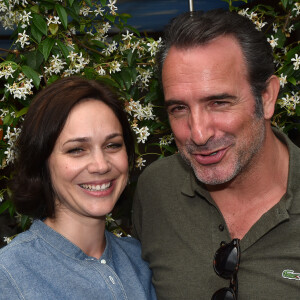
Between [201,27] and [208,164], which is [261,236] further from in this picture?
[201,27]


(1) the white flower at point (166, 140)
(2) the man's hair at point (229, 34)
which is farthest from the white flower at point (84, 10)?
(1) the white flower at point (166, 140)

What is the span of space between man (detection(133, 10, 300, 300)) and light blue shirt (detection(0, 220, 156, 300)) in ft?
0.40

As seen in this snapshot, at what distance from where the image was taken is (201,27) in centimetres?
191

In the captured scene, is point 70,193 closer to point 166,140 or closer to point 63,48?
point 63,48

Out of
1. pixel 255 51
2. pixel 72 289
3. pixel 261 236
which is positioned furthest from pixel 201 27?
pixel 72 289

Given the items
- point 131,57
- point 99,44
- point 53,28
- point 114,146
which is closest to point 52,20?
point 53,28

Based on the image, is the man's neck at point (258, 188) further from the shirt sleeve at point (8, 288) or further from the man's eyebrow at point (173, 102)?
the shirt sleeve at point (8, 288)

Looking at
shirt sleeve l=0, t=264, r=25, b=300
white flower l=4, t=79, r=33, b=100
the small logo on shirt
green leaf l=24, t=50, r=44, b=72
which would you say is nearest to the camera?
shirt sleeve l=0, t=264, r=25, b=300

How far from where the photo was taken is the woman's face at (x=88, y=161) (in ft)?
5.76

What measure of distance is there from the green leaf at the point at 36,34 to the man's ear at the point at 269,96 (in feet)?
3.22

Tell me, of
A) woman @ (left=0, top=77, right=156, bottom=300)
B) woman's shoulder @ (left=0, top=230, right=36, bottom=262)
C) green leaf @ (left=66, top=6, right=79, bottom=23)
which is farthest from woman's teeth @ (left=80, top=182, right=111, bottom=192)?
green leaf @ (left=66, top=6, right=79, bottom=23)

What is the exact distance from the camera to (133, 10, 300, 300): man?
175 centimetres

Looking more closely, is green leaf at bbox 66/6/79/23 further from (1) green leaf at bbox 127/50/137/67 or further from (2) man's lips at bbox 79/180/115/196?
(2) man's lips at bbox 79/180/115/196

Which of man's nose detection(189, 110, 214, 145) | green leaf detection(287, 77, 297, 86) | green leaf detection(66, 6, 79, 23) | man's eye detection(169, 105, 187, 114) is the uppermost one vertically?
green leaf detection(66, 6, 79, 23)
